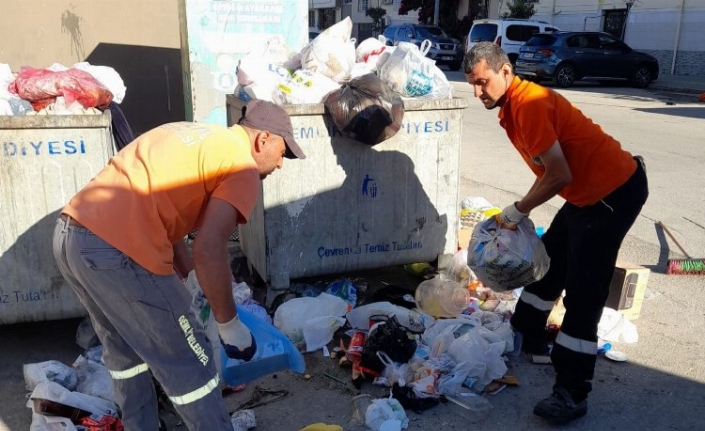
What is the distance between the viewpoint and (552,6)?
28703mm

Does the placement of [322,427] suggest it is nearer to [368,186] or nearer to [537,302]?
[537,302]

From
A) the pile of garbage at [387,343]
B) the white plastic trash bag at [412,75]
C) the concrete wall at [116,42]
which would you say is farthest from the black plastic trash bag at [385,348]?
the concrete wall at [116,42]

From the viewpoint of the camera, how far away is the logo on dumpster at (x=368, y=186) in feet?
14.0

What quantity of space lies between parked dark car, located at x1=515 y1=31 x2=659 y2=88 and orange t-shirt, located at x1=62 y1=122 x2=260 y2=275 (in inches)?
721

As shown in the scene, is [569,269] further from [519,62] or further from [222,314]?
[519,62]

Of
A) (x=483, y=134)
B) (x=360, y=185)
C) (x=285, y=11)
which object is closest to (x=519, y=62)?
(x=483, y=134)

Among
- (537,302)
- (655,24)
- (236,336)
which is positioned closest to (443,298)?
(537,302)

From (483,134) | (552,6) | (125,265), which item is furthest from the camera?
(552,6)

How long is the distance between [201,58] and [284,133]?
4.41 m

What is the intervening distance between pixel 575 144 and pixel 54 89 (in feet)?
9.24

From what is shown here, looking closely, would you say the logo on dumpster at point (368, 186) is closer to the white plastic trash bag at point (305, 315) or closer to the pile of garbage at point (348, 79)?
the pile of garbage at point (348, 79)

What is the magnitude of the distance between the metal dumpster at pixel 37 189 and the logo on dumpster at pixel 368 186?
1.58 metres

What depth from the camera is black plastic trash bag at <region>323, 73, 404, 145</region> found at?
3980 millimetres

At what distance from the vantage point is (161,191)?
7.36 feet
